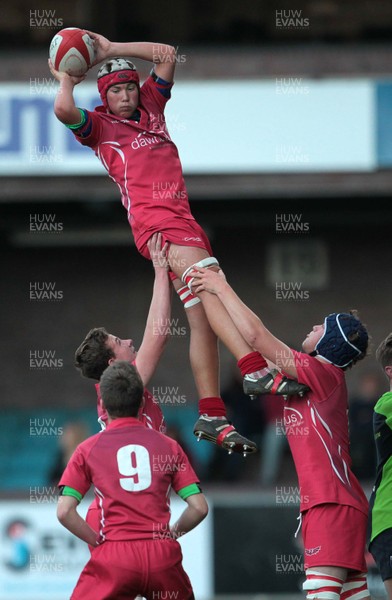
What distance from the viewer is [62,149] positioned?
14875mm

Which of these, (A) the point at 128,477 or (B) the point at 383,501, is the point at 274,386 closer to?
(B) the point at 383,501

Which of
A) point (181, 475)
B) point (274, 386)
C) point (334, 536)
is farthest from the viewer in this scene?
point (274, 386)

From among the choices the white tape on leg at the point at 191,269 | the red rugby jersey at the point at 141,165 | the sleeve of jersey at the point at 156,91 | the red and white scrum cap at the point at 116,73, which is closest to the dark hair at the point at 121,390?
the white tape on leg at the point at 191,269

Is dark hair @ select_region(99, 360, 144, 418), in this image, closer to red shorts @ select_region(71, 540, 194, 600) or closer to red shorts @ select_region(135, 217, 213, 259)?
red shorts @ select_region(71, 540, 194, 600)

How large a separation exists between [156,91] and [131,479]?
106 inches

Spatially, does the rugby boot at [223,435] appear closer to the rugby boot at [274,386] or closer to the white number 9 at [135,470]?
the rugby boot at [274,386]

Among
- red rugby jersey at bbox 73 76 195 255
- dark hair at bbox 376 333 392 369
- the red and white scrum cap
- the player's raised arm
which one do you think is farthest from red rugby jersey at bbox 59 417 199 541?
the red and white scrum cap

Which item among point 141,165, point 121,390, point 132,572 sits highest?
point 141,165

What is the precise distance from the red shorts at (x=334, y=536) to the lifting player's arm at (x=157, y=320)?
123 centimetres

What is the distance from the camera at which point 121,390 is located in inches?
230

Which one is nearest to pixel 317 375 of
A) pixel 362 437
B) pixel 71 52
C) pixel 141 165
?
pixel 141 165

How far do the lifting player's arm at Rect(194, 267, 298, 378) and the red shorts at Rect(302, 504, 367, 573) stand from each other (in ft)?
2.54

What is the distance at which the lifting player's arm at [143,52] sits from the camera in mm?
7188

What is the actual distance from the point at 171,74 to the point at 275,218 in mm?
Result: 9834
